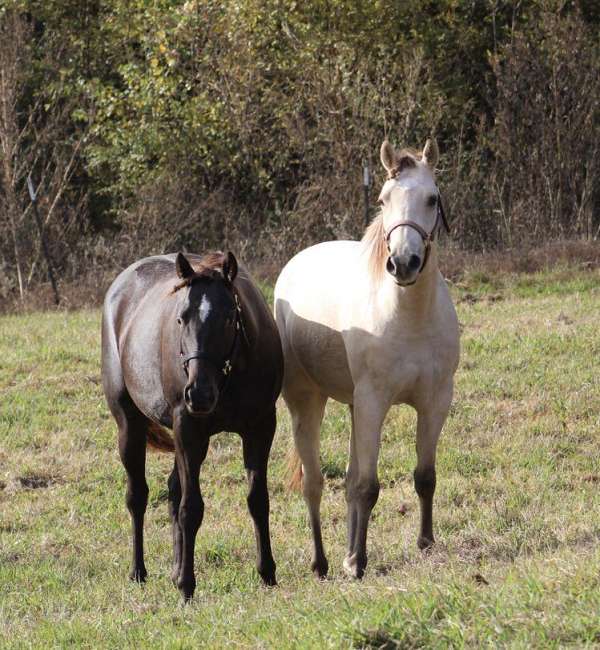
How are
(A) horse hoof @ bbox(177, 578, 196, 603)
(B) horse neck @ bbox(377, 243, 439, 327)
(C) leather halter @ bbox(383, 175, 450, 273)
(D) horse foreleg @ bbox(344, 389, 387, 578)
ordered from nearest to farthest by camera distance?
(C) leather halter @ bbox(383, 175, 450, 273), (A) horse hoof @ bbox(177, 578, 196, 603), (B) horse neck @ bbox(377, 243, 439, 327), (D) horse foreleg @ bbox(344, 389, 387, 578)

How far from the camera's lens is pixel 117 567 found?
6.85 m

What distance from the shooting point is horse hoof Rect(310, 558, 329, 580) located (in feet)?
21.5

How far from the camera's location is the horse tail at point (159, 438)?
6980mm

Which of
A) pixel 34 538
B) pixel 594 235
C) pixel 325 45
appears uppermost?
pixel 325 45

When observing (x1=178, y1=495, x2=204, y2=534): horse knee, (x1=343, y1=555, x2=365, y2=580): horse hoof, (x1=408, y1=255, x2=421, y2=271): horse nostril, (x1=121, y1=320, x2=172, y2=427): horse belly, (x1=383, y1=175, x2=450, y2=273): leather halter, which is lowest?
(x1=343, y1=555, x2=365, y2=580): horse hoof

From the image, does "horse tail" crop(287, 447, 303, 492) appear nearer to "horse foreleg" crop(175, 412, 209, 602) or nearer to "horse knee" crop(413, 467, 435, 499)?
"horse knee" crop(413, 467, 435, 499)

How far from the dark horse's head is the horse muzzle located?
0.79 metres

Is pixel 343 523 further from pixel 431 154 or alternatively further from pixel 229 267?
pixel 431 154

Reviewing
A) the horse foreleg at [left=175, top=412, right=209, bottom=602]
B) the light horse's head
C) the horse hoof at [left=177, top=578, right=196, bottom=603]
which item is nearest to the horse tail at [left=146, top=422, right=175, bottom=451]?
the horse foreleg at [left=175, top=412, right=209, bottom=602]

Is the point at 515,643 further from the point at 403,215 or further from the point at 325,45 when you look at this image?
the point at 325,45

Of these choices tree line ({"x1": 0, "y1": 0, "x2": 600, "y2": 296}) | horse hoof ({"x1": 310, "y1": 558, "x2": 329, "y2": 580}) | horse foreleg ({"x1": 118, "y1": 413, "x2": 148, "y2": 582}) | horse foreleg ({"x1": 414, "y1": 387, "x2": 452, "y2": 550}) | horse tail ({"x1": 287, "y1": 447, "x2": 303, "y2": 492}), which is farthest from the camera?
tree line ({"x1": 0, "y1": 0, "x2": 600, "y2": 296})

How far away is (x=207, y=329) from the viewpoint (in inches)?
219

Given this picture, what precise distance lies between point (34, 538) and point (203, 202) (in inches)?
396

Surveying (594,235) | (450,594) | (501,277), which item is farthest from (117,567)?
(594,235)
